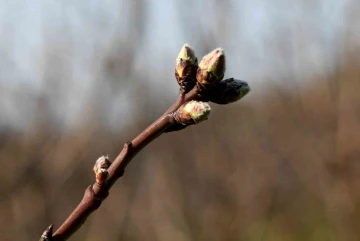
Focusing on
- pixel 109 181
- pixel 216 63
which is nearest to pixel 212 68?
pixel 216 63

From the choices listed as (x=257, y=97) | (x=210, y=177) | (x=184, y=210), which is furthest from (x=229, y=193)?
(x=257, y=97)

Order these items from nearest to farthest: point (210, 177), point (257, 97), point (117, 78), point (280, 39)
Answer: point (117, 78) → point (280, 39) → point (210, 177) → point (257, 97)

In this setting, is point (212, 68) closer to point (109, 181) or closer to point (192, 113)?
point (192, 113)

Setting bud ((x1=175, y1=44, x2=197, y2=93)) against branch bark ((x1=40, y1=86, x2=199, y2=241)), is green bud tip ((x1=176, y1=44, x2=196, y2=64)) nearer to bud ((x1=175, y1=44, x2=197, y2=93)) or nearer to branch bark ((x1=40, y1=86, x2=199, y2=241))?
bud ((x1=175, y1=44, x2=197, y2=93))

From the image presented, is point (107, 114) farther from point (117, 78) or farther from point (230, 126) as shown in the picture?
point (230, 126)

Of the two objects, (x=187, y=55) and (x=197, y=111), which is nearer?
(x=197, y=111)

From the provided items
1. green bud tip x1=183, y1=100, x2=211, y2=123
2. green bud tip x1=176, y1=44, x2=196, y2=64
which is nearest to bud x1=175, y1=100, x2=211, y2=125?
green bud tip x1=183, y1=100, x2=211, y2=123

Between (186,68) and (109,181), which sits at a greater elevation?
(186,68)
